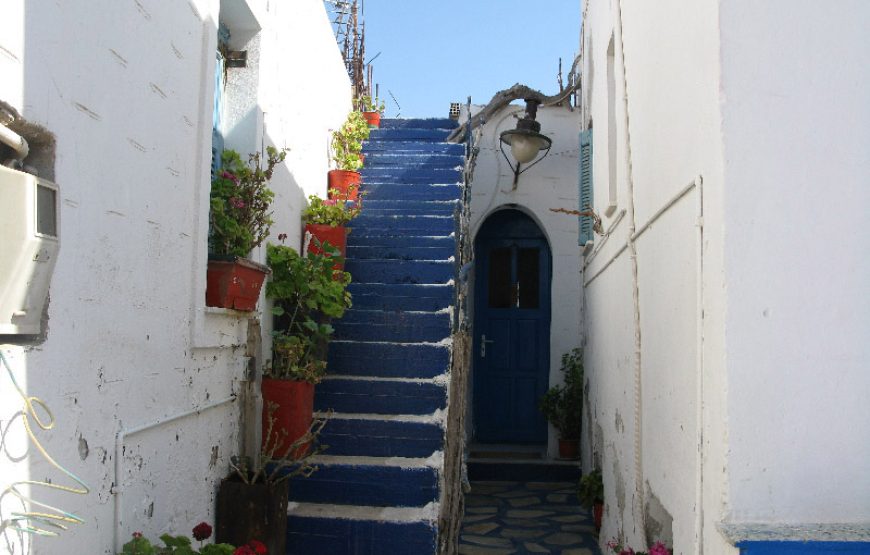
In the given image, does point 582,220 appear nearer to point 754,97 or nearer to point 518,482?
point 518,482

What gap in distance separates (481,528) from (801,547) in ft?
16.1

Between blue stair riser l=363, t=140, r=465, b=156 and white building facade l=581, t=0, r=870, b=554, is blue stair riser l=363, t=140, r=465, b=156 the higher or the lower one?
the higher one

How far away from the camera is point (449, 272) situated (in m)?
6.66

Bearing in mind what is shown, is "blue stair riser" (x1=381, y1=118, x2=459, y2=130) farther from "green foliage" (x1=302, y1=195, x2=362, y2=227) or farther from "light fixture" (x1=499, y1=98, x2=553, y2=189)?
"green foliage" (x1=302, y1=195, x2=362, y2=227)

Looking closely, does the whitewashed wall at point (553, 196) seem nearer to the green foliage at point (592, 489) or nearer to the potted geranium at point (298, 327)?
the green foliage at point (592, 489)

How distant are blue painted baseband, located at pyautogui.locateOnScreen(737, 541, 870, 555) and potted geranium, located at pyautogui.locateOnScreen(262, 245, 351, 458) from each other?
2.95 metres

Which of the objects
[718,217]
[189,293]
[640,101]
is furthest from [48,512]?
[640,101]

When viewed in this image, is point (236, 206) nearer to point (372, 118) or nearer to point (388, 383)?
point (388, 383)

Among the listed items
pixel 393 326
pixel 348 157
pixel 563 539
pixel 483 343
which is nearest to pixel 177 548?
pixel 393 326

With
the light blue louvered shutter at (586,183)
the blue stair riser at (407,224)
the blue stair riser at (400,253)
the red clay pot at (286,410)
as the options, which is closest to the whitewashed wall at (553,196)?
the light blue louvered shutter at (586,183)

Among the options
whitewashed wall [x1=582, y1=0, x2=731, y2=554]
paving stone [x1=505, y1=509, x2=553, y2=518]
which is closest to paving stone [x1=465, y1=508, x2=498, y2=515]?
paving stone [x1=505, y1=509, x2=553, y2=518]

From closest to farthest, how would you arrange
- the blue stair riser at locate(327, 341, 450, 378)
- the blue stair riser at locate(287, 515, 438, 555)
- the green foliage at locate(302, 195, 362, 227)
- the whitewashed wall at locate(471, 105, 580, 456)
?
the blue stair riser at locate(287, 515, 438, 555) < the blue stair riser at locate(327, 341, 450, 378) < the green foliage at locate(302, 195, 362, 227) < the whitewashed wall at locate(471, 105, 580, 456)

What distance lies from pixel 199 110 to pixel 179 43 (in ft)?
1.25

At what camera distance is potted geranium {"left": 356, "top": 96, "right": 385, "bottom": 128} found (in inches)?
387
